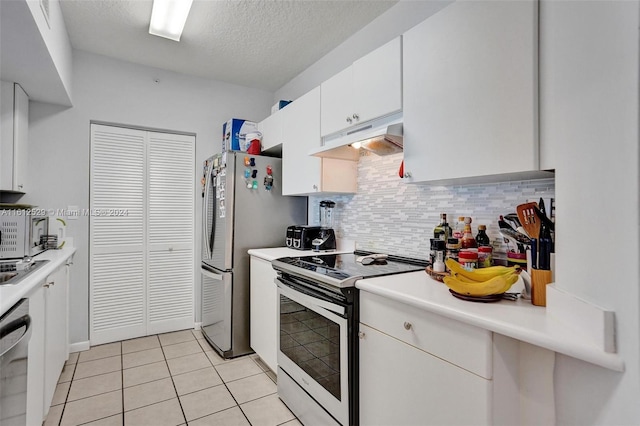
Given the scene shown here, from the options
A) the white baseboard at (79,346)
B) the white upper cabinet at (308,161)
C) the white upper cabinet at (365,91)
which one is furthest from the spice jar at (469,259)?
the white baseboard at (79,346)

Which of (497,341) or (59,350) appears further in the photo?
(59,350)

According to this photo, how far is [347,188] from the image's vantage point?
2.48m

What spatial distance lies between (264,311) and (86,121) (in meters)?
2.31

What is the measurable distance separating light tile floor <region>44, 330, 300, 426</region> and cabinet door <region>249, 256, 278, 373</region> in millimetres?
178

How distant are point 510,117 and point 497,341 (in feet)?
2.59

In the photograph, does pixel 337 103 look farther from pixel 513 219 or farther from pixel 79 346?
pixel 79 346

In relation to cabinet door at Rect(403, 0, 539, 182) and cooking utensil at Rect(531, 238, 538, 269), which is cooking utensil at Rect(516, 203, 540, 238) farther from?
cabinet door at Rect(403, 0, 539, 182)

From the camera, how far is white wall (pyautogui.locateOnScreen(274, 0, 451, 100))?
Answer: 6.47 feet

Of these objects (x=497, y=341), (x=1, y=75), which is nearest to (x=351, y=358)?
(x=497, y=341)

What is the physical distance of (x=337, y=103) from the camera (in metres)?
2.09

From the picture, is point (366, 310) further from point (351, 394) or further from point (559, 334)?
point (559, 334)

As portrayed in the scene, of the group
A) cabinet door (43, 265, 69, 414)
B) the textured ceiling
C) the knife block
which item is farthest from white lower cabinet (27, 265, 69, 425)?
the knife block

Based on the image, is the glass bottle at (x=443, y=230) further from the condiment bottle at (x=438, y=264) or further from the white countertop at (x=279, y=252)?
the white countertop at (x=279, y=252)

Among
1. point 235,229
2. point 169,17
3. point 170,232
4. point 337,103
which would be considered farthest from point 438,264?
point 170,232
